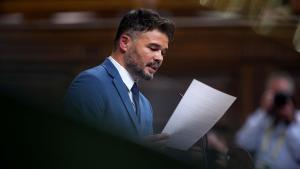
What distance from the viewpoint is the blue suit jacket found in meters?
1.00

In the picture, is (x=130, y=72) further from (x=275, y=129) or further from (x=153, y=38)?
(x=275, y=129)

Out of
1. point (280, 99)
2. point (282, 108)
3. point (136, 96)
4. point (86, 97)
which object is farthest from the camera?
point (280, 99)

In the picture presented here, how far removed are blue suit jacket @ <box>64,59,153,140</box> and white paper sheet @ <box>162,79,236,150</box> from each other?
40 mm

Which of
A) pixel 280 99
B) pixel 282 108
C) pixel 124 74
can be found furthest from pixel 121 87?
pixel 280 99

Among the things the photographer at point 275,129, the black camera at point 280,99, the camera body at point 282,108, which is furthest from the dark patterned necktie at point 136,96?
the black camera at point 280,99

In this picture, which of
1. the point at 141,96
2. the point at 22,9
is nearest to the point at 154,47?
the point at 141,96

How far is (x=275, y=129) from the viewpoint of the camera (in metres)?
3.26

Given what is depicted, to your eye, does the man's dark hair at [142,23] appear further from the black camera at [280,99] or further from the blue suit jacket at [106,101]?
the black camera at [280,99]

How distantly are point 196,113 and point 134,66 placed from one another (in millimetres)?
113

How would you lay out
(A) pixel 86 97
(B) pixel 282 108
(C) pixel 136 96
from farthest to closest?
(B) pixel 282 108 → (C) pixel 136 96 → (A) pixel 86 97

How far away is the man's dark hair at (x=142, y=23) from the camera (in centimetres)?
108

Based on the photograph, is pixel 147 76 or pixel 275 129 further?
pixel 275 129

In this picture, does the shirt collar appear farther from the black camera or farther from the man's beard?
the black camera

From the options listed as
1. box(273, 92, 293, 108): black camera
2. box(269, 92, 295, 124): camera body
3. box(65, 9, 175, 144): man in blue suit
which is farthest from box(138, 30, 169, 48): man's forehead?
box(273, 92, 293, 108): black camera
